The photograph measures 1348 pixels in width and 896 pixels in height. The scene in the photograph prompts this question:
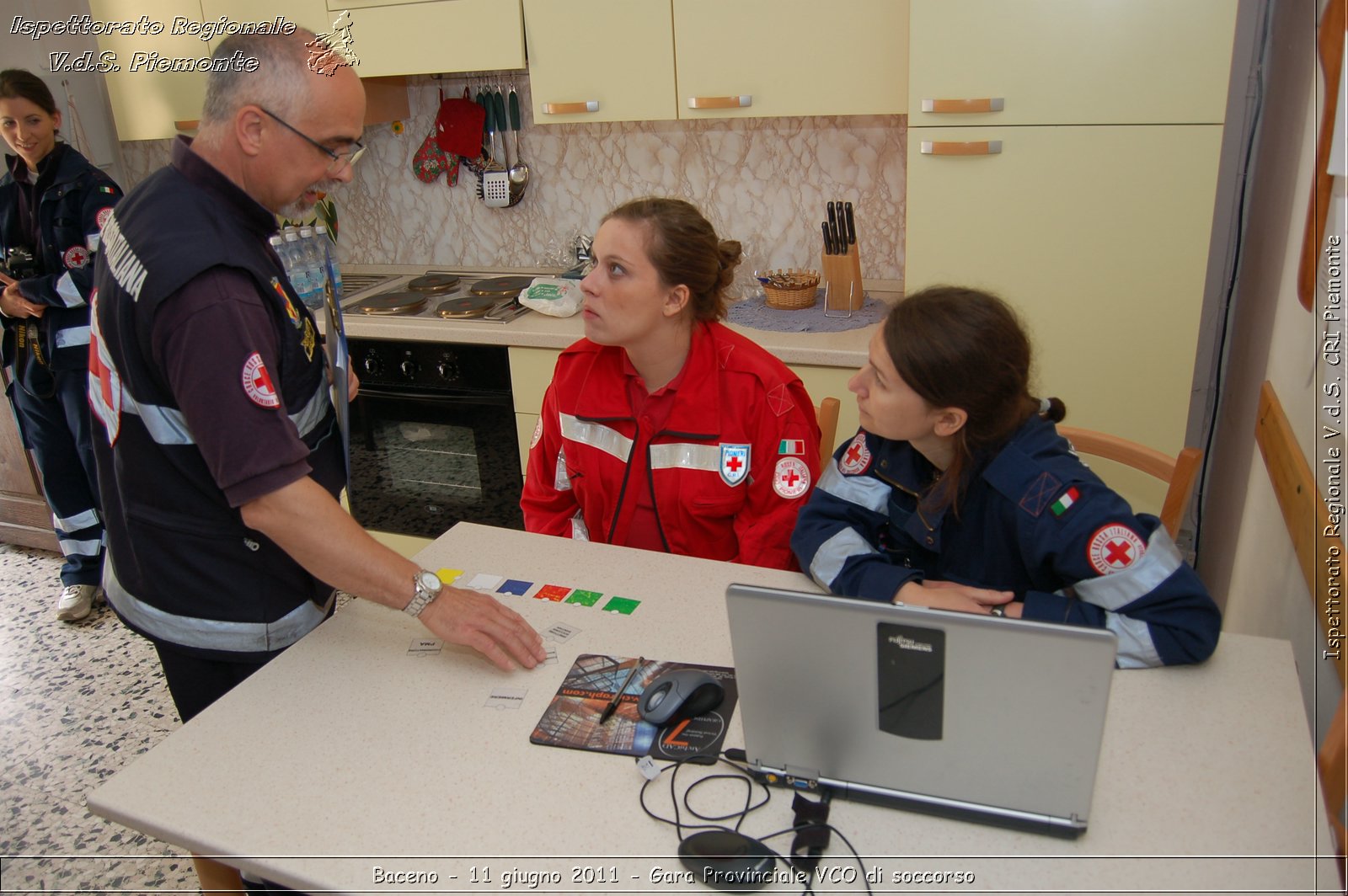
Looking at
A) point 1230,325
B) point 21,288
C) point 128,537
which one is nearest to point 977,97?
point 1230,325

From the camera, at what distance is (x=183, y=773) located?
3.82 ft

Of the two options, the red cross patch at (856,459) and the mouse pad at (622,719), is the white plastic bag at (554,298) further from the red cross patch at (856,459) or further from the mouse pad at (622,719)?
the mouse pad at (622,719)

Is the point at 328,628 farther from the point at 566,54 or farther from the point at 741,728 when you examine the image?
the point at 566,54

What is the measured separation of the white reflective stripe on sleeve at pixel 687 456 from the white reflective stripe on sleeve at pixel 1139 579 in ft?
2.39

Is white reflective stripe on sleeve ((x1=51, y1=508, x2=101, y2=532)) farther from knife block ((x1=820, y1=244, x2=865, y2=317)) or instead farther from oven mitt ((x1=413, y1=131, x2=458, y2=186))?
knife block ((x1=820, y1=244, x2=865, y2=317))

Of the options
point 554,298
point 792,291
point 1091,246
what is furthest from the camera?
point 554,298

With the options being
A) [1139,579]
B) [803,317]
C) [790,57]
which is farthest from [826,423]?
[790,57]

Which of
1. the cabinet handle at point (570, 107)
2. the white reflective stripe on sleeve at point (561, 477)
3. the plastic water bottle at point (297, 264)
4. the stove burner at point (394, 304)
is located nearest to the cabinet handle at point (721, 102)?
the cabinet handle at point (570, 107)

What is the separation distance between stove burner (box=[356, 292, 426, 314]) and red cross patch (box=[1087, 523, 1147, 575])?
2274mm

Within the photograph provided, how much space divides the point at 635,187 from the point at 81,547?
6.84 ft

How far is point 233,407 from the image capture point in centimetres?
125

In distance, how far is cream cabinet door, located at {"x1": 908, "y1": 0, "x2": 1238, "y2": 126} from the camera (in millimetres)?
2016

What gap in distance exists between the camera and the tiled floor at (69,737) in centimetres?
206

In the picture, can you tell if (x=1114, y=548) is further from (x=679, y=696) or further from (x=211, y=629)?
(x=211, y=629)
